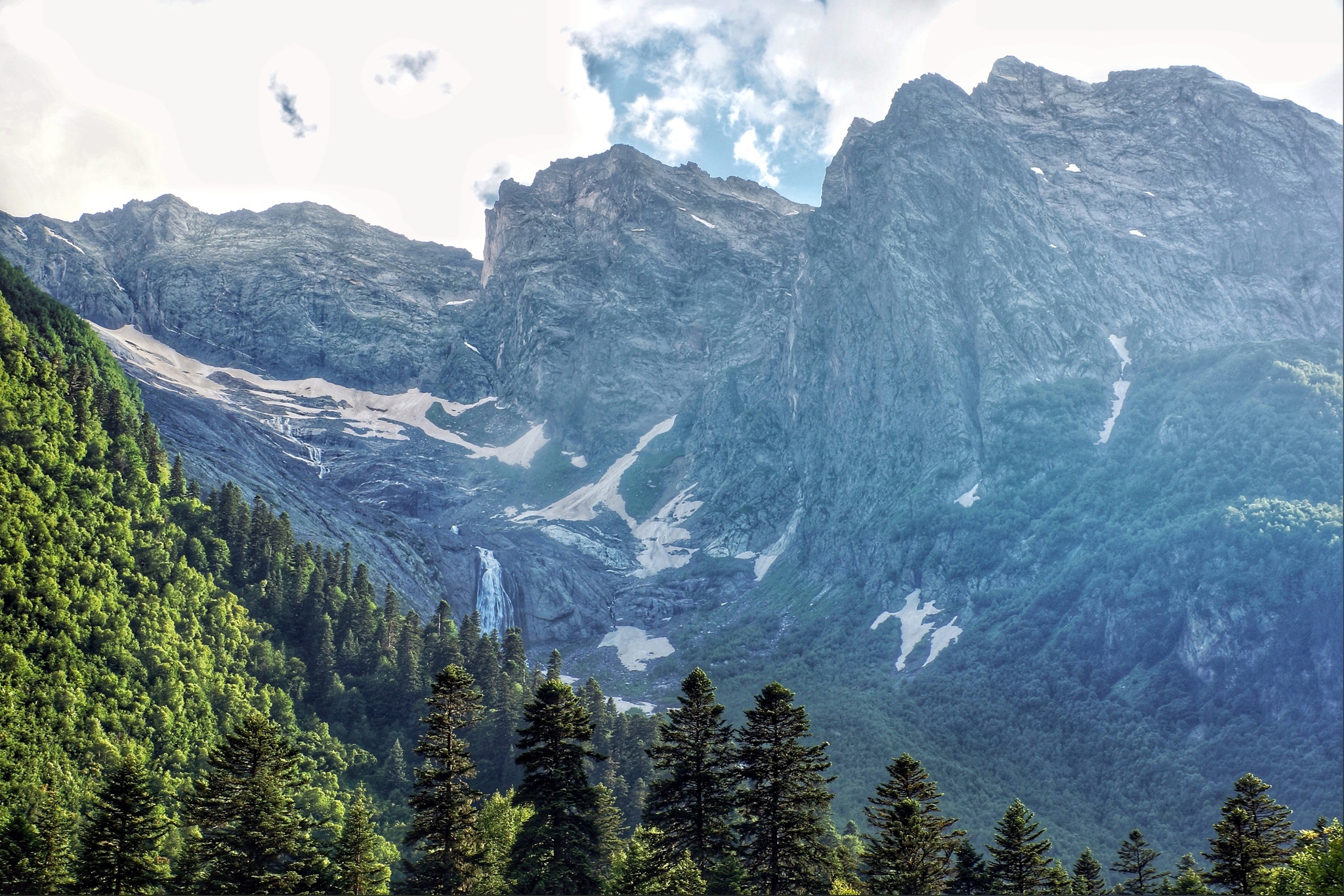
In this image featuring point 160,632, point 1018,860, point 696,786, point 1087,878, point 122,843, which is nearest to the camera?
point 122,843

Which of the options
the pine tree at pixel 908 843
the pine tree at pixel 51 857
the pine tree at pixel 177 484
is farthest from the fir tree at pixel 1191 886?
the pine tree at pixel 177 484

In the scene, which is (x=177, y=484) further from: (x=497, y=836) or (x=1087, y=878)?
(x=1087, y=878)

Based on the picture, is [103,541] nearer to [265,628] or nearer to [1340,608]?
[265,628]

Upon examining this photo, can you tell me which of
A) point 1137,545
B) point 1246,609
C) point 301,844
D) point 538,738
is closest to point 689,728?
point 538,738

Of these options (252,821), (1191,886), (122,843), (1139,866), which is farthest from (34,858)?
(1139,866)

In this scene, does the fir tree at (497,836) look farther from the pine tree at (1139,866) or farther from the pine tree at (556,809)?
the pine tree at (1139,866)

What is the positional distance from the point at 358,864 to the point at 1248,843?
44.9 m

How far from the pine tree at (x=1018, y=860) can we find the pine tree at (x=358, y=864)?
31528 mm

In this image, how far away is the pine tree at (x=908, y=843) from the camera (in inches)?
1791

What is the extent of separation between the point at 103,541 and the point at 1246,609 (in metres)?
174

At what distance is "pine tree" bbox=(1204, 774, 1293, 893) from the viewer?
5197 centimetres

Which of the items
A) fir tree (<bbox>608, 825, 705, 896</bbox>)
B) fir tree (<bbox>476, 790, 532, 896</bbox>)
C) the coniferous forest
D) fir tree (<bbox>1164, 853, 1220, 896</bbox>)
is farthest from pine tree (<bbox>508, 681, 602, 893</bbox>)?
fir tree (<bbox>1164, 853, 1220, 896</bbox>)

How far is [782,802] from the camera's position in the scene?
45.3 meters

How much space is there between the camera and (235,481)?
7495 inches
